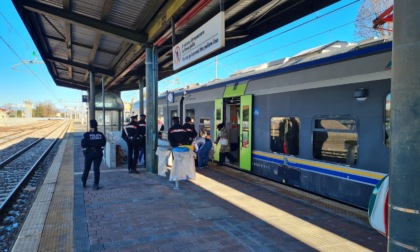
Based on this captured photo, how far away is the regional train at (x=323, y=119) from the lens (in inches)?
204

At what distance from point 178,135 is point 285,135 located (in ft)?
9.89

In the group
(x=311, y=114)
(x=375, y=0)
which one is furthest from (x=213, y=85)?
(x=375, y=0)

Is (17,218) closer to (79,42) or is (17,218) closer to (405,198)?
(405,198)

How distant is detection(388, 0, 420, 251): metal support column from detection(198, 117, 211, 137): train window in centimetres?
853

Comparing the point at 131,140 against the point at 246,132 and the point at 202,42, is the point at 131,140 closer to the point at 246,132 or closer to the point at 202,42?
the point at 246,132

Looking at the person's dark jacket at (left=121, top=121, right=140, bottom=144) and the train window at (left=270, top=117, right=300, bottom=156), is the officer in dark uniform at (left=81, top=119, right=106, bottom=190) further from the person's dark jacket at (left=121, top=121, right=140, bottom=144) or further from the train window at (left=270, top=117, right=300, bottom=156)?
the train window at (left=270, top=117, right=300, bottom=156)

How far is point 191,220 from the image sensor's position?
5090 mm

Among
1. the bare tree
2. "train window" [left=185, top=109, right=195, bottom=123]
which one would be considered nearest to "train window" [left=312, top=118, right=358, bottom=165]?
"train window" [left=185, top=109, right=195, bottom=123]

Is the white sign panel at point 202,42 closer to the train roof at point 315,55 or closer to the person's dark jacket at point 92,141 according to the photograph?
the train roof at point 315,55

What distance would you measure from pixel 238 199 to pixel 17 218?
422 cm

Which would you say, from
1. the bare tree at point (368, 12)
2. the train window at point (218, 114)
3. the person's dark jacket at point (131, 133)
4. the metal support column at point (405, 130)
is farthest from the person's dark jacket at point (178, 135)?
the bare tree at point (368, 12)

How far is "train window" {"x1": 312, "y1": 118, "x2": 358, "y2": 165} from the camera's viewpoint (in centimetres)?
559

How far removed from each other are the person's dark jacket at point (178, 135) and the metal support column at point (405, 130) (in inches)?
276

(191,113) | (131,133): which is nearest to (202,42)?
(131,133)
